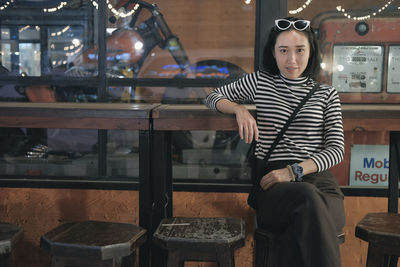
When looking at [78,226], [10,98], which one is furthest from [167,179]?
[10,98]

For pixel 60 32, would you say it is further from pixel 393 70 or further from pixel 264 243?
pixel 393 70

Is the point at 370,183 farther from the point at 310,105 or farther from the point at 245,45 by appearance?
the point at 245,45

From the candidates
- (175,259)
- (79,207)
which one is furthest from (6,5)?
(175,259)

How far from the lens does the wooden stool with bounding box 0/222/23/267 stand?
1662mm

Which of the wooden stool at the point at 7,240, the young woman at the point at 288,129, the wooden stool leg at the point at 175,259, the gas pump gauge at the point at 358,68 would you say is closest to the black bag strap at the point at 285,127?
the young woman at the point at 288,129

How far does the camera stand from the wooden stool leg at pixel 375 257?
1.71 m

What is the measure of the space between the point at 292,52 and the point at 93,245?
1191mm

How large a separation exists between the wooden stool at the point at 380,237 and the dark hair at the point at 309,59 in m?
0.73

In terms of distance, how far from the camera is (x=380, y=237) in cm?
168

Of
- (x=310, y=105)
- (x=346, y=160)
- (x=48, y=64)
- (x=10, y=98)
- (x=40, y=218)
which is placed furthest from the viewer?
(x=48, y=64)

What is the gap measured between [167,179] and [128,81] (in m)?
0.99

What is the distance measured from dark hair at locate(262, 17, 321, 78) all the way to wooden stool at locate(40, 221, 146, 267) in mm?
979

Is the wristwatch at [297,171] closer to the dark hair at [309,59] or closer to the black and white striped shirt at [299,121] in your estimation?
the black and white striped shirt at [299,121]

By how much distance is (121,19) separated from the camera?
3.19 m
